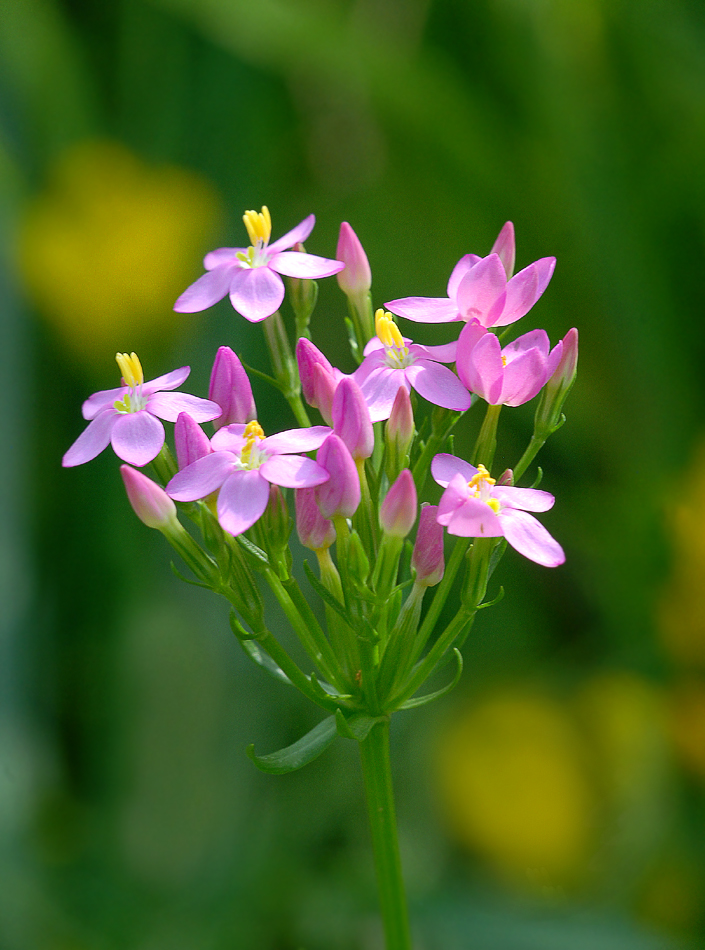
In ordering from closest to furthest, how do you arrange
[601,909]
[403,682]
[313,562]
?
1. [403,682]
2. [601,909]
3. [313,562]

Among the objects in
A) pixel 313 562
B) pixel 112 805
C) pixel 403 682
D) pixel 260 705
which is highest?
pixel 403 682

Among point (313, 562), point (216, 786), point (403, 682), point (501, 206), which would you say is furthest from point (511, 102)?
point (403, 682)

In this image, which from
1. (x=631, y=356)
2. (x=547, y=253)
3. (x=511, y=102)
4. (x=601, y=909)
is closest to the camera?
(x=601, y=909)

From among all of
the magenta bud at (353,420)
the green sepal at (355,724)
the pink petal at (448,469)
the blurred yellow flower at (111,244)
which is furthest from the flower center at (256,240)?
the blurred yellow flower at (111,244)

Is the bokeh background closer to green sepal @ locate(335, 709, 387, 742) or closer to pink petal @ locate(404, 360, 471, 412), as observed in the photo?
green sepal @ locate(335, 709, 387, 742)

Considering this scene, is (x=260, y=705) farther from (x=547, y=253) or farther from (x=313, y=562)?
(x=547, y=253)

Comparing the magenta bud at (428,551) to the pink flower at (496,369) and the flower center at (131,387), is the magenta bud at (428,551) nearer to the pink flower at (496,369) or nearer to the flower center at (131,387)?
the pink flower at (496,369)

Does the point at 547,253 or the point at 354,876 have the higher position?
the point at 547,253

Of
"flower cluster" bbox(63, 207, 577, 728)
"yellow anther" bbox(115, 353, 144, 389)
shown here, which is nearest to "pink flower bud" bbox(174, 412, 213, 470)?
"flower cluster" bbox(63, 207, 577, 728)
